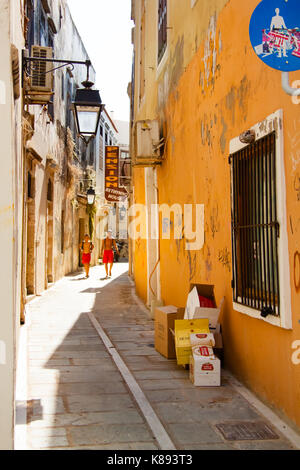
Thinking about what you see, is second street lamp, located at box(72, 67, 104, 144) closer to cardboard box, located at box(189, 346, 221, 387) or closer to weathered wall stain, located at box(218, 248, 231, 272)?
weathered wall stain, located at box(218, 248, 231, 272)

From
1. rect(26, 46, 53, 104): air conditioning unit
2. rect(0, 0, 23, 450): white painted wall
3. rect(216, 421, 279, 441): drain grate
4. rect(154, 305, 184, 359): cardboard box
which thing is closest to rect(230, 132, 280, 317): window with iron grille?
rect(216, 421, 279, 441): drain grate

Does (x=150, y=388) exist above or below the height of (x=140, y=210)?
below

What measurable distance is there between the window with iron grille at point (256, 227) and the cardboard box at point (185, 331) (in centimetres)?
47

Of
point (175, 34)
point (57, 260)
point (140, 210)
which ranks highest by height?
point (175, 34)

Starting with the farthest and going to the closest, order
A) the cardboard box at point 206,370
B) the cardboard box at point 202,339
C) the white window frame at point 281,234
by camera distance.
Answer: the cardboard box at point 202,339 → the cardboard box at point 206,370 → the white window frame at point 281,234

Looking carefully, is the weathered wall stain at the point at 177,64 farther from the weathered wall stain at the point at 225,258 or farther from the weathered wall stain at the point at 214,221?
the weathered wall stain at the point at 225,258

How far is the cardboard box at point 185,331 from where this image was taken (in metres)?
5.29

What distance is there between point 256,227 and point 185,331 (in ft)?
4.77

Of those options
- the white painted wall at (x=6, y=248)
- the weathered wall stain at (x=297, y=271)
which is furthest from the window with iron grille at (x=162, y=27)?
the white painted wall at (x=6, y=248)

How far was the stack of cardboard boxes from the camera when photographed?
5.02m

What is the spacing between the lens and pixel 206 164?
6.31m
